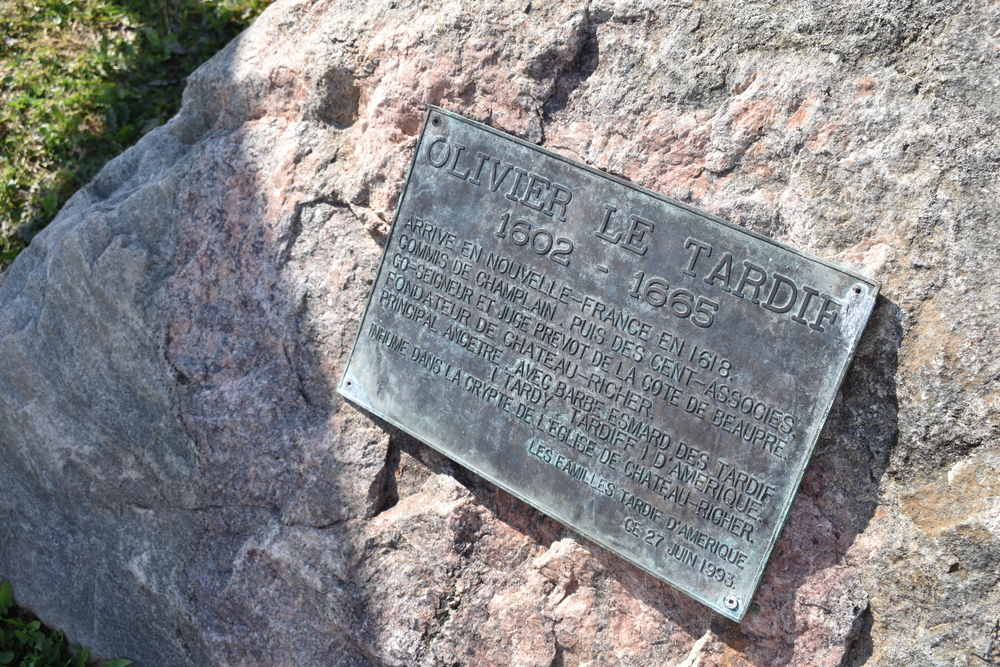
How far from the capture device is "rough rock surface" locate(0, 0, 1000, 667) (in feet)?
6.40

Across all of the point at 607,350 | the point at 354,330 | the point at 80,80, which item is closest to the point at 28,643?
the point at 354,330

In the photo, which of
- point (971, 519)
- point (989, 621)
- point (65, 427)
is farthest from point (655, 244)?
point (65, 427)

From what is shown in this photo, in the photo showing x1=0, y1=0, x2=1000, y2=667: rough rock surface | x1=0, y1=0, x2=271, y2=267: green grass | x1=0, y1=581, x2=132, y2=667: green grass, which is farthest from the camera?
x1=0, y1=0, x2=271, y2=267: green grass

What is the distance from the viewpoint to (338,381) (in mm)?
2502

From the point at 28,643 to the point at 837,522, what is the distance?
2.72 meters

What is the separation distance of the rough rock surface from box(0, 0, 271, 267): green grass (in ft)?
4.11

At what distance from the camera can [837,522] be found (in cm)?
202

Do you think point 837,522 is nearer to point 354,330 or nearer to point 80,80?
point 354,330

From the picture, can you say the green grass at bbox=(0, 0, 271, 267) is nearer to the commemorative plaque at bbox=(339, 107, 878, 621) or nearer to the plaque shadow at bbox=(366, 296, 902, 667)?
the commemorative plaque at bbox=(339, 107, 878, 621)

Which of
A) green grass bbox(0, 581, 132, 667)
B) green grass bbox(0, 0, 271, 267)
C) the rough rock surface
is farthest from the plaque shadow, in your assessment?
green grass bbox(0, 0, 271, 267)

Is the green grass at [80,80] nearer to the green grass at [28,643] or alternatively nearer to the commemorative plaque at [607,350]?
the green grass at [28,643]

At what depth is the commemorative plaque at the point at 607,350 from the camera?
202 centimetres

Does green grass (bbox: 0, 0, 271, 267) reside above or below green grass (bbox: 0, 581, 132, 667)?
above

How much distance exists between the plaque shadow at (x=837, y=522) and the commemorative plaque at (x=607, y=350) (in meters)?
0.07
